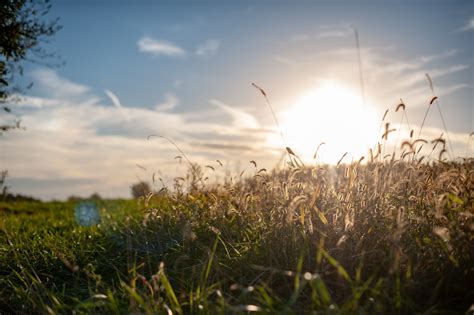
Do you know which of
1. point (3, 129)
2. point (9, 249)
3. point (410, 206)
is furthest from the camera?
point (3, 129)

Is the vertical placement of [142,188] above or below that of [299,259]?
above

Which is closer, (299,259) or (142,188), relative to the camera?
(299,259)

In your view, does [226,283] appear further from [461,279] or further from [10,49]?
[10,49]

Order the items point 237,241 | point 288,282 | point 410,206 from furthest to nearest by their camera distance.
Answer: point 237,241 → point 410,206 → point 288,282

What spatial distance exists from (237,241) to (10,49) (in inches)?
303

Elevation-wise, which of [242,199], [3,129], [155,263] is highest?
[3,129]

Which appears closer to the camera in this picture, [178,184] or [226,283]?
[226,283]

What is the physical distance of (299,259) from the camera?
3.54 m

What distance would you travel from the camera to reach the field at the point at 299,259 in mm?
2967

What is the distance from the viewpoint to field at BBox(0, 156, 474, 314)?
297cm

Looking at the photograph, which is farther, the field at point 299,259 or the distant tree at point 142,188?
the distant tree at point 142,188

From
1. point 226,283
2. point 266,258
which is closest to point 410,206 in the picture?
point 266,258

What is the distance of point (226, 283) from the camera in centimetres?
375

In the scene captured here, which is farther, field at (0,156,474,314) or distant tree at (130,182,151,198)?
distant tree at (130,182,151,198)
